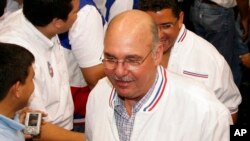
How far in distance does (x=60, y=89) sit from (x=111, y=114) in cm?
59

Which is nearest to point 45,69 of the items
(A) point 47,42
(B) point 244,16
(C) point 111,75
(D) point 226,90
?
(A) point 47,42

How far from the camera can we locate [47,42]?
2512mm

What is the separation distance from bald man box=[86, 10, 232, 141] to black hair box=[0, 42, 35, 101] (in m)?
0.43

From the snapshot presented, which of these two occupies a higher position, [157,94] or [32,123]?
[157,94]

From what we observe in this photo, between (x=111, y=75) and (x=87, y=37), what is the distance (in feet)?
2.72


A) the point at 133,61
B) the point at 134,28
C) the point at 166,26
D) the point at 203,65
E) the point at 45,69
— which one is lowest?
the point at 203,65

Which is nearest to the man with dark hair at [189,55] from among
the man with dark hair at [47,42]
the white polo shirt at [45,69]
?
the man with dark hair at [47,42]

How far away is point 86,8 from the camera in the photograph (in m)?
2.75

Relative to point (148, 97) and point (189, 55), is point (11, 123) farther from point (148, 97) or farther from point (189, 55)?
point (189, 55)

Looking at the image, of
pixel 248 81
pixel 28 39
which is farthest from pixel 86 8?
pixel 248 81

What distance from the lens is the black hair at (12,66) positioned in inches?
82.3

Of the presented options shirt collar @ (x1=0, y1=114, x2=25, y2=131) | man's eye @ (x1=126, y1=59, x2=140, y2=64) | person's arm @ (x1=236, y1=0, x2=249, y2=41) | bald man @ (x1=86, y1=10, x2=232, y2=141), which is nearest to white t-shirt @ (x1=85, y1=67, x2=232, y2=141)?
bald man @ (x1=86, y1=10, x2=232, y2=141)

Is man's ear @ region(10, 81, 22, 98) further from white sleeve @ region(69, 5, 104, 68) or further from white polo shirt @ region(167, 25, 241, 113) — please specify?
white polo shirt @ region(167, 25, 241, 113)

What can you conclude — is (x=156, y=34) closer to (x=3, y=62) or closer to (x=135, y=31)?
(x=135, y=31)
